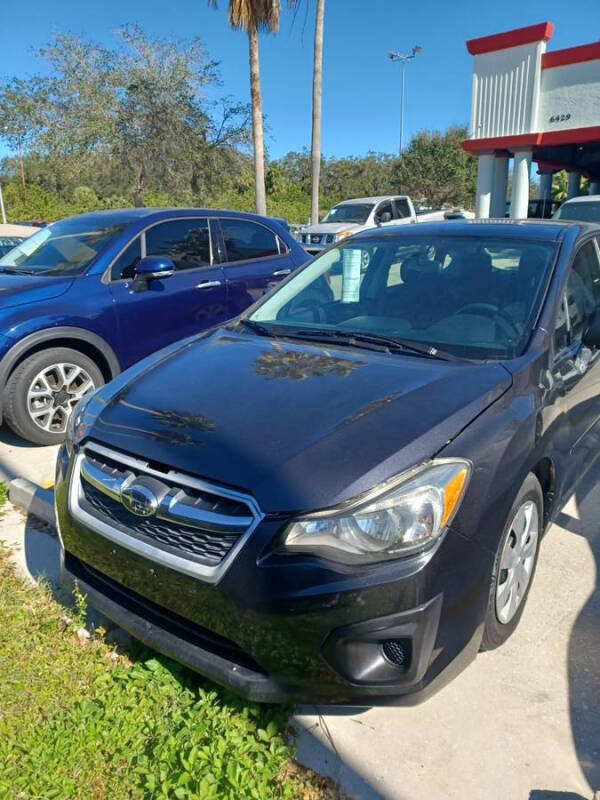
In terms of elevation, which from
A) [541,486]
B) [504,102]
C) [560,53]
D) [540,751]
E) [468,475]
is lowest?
[540,751]

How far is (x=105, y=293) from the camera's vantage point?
4930 millimetres

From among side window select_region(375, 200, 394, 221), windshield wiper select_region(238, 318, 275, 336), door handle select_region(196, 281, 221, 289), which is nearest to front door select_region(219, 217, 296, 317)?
door handle select_region(196, 281, 221, 289)

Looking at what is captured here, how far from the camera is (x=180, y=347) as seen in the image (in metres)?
3.13

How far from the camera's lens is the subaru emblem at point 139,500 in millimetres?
2055

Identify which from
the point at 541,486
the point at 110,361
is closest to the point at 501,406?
the point at 541,486

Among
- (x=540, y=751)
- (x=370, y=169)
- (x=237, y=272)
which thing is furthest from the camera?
(x=370, y=169)

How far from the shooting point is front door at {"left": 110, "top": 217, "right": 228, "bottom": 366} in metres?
5.08

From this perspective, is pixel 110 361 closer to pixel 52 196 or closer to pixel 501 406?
pixel 501 406

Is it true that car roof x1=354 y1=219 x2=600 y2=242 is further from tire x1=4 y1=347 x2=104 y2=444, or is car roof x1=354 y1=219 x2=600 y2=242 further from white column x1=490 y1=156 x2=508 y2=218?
white column x1=490 y1=156 x2=508 y2=218

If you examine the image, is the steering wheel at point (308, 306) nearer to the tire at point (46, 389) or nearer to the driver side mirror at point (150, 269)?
the driver side mirror at point (150, 269)

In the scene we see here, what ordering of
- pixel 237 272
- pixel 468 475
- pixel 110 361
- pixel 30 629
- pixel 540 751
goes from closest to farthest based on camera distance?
pixel 468 475 → pixel 540 751 → pixel 30 629 → pixel 110 361 → pixel 237 272

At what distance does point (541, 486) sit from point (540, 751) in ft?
3.40

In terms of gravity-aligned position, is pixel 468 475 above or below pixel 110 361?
above

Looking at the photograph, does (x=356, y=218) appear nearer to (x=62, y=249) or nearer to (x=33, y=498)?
(x=62, y=249)
